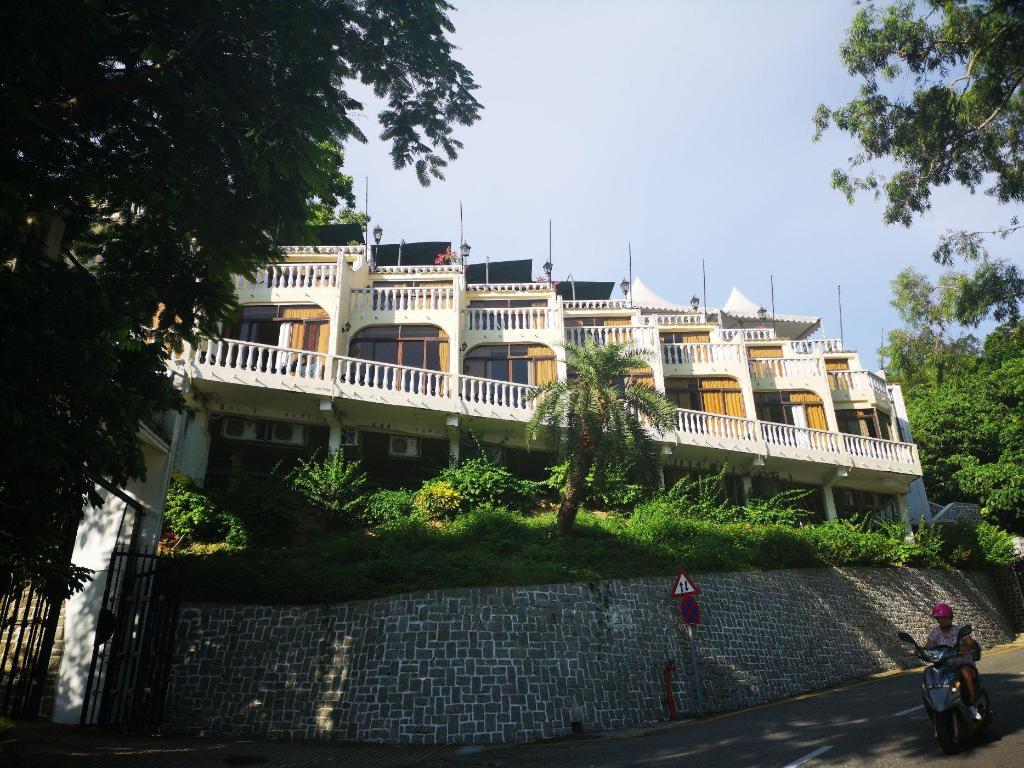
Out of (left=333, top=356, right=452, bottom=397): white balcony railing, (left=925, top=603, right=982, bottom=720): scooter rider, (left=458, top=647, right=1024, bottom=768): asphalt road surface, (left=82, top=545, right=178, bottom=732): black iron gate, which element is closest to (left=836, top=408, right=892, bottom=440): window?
(left=458, top=647, right=1024, bottom=768): asphalt road surface

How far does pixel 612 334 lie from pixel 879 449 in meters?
10.5

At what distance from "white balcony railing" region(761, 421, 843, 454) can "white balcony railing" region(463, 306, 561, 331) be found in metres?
8.22

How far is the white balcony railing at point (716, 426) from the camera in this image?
901 inches

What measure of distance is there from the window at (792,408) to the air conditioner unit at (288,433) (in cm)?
1667

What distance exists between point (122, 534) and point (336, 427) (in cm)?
883

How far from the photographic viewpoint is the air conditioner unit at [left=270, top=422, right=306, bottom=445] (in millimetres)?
19828

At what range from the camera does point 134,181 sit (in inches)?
335

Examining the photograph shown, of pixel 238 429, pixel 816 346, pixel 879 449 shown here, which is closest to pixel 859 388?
pixel 816 346

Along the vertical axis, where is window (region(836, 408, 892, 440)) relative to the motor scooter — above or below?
above

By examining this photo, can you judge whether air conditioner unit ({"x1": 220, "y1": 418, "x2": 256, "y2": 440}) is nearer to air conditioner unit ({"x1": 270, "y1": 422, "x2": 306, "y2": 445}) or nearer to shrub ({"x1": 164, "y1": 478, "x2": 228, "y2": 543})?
air conditioner unit ({"x1": 270, "y1": 422, "x2": 306, "y2": 445})

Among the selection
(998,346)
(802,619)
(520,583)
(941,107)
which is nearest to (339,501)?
(520,583)

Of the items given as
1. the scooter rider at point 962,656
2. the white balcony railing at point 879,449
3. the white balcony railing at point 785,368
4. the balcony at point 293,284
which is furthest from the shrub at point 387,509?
the white balcony railing at point 879,449

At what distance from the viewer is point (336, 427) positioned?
20.2 meters

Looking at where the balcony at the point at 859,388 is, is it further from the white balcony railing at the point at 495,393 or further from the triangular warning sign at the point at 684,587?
the triangular warning sign at the point at 684,587
